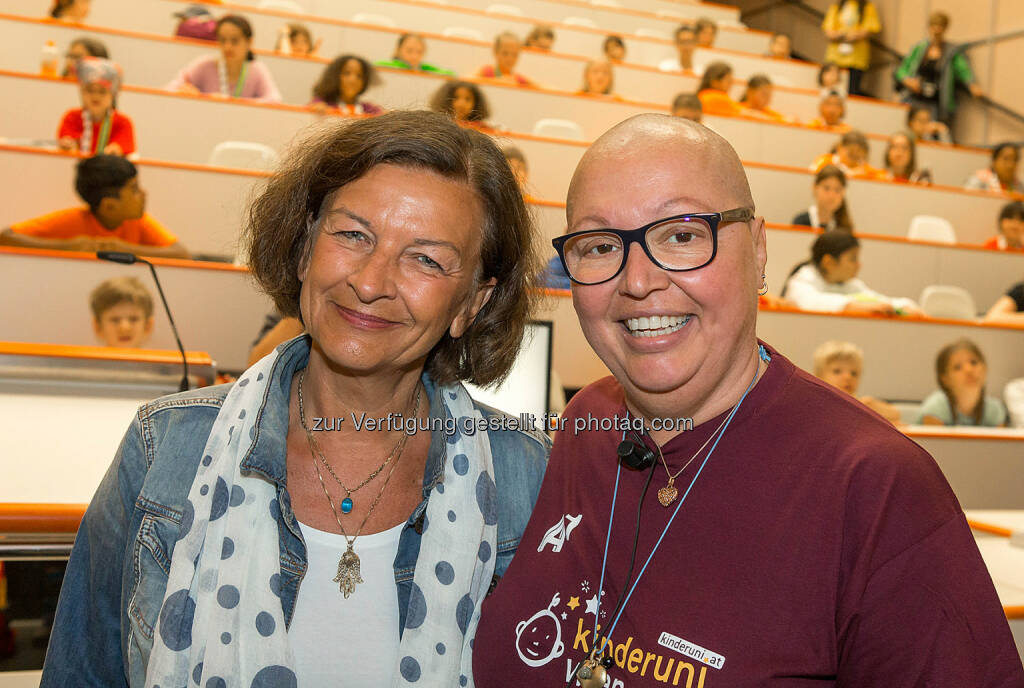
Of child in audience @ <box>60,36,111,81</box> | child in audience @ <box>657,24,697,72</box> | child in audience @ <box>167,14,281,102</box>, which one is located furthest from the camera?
child in audience @ <box>657,24,697,72</box>

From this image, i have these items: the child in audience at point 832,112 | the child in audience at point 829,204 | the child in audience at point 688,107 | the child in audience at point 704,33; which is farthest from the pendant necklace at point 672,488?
the child in audience at point 704,33

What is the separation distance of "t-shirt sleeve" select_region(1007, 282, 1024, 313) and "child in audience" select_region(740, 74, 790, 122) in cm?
285

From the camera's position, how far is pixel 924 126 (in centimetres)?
840

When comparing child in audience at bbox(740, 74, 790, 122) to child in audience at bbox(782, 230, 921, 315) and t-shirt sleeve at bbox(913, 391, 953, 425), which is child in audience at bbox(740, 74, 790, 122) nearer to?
child in audience at bbox(782, 230, 921, 315)

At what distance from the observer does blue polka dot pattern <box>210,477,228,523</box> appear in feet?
3.73

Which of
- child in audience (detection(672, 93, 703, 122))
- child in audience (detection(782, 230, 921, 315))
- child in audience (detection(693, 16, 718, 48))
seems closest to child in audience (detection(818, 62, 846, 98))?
child in audience (detection(693, 16, 718, 48))

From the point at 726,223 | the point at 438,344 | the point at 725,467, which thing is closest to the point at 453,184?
the point at 438,344

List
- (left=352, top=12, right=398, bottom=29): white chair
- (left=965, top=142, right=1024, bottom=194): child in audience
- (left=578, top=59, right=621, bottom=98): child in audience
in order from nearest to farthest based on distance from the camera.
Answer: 1. (left=578, top=59, right=621, bottom=98): child in audience
2. (left=965, top=142, right=1024, bottom=194): child in audience
3. (left=352, top=12, right=398, bottom=29): white chair

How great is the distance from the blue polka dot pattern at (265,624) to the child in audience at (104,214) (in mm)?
2820

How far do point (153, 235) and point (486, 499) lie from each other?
308cm

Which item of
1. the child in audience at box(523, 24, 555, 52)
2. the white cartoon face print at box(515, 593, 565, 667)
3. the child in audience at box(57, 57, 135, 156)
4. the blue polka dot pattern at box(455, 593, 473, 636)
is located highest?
the child in audience at box(523, 24, 555, 52)

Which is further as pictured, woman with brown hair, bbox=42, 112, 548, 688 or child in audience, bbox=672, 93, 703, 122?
child in audience, bbox=672, 93, 703, 122

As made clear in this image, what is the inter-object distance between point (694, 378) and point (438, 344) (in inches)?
21.0

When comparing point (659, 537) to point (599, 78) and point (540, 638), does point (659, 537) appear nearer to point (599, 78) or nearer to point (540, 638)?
point (540, 638)
